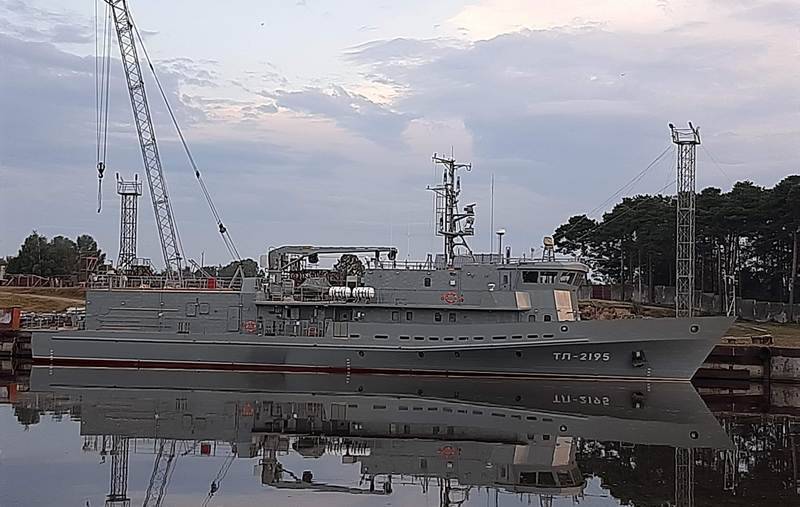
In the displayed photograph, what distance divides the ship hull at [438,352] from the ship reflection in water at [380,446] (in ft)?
5.01

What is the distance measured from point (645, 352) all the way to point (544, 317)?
3.60 metres

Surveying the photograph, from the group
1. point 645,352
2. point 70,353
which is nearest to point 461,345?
point 645,352

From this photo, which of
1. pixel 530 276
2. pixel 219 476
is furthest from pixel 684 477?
pixel 530 276

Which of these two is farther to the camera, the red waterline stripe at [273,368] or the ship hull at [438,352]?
the red waterline stripe at [273,368]

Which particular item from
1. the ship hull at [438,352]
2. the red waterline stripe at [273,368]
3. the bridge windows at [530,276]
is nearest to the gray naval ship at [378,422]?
the red waterline stripe at [273,368]

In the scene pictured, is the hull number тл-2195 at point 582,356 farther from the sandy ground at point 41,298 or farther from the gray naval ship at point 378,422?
the sandy ground at point 41,298

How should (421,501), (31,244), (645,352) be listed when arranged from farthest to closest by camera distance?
1. (31,244)
2. (645,352)
3. (421,501)

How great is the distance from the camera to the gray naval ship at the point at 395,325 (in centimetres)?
3028

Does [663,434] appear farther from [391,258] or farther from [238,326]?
[238,326]

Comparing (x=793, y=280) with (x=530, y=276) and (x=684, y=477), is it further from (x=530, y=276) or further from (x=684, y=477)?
(x=684, y=477)

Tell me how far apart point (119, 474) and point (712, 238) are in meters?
49.5

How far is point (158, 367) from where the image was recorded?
107ft

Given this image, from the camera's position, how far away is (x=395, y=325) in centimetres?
3148

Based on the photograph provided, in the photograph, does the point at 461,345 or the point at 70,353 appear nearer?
the point at 461,345
